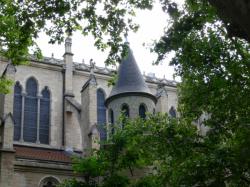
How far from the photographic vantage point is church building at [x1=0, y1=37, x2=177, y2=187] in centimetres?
2180

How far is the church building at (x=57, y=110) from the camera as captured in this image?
21797 millimetres

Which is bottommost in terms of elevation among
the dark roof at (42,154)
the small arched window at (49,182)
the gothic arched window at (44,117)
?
the small arched window at (49,182)

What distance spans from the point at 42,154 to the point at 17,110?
4357mm

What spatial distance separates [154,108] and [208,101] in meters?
11.3

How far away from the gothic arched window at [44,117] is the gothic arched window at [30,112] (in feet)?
1.36

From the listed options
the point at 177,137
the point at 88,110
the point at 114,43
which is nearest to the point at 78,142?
the point at 88,110

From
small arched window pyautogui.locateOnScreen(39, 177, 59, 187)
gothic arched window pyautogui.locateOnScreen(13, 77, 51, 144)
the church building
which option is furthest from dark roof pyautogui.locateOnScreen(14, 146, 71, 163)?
gothic arched window pyautogui.locateOnScreen(13, 77, 51, 144)

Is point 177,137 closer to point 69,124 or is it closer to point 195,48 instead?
point 195,48

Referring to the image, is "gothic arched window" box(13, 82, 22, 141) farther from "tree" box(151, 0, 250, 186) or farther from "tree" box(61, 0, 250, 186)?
"tree" box(151, 0, 250, 186)

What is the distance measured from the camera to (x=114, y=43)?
44.1 feet

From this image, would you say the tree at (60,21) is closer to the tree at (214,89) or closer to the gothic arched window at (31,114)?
the tree at (214,89)

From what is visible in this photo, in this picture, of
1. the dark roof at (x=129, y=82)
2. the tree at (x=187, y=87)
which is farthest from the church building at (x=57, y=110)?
the tree at (x=187, y=87)

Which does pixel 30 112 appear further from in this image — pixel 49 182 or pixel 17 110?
pixel 49 182

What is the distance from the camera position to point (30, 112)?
2795 cm
